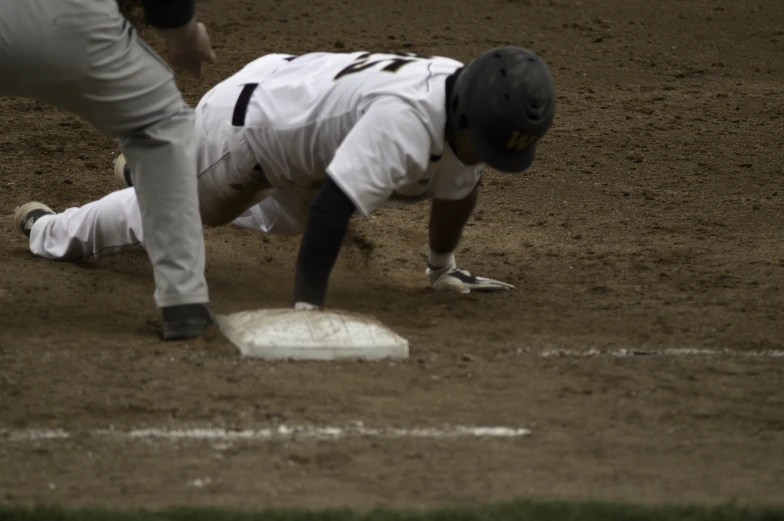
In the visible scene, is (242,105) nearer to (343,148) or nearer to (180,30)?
(180,30)

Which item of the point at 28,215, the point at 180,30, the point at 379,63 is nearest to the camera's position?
the point at 180,30

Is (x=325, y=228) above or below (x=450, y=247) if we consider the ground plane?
above

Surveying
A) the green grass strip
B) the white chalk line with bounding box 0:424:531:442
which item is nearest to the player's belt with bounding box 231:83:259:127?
the white chalk line with bounding box 0:424:531:442

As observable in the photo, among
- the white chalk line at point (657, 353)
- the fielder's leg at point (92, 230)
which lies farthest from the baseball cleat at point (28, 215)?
the white chalk line at point (657, 353)

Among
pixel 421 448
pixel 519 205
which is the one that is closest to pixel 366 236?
pixel 519 205

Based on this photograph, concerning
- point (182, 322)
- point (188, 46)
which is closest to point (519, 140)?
point (188, 46)

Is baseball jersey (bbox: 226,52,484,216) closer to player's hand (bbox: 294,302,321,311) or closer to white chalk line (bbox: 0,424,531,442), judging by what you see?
player's hand (bbox: 294,302,321,311)

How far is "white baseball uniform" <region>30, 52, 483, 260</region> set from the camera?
13.6 feet

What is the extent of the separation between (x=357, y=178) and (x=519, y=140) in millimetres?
640

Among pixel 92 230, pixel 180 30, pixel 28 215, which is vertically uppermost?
pixel 180 30

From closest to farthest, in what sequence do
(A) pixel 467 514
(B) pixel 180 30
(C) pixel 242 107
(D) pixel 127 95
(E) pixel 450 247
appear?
(A) pixel 467 514, (D) pixel 127 95, (B) pixel 180 30, (C) pixel 242 107, (E) pixel 450 247

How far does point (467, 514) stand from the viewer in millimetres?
2754

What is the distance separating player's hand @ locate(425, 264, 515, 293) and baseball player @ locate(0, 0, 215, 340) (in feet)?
4.05

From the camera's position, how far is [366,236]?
6117mm
